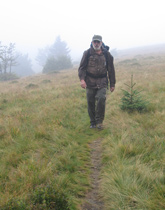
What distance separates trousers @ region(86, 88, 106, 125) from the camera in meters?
4.56

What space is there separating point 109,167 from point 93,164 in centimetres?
44

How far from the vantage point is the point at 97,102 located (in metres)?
4.65

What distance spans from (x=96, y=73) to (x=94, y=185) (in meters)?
2.93

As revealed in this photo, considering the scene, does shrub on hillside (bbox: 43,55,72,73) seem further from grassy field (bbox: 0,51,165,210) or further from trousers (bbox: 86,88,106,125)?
grassy field (bbox: 0,51,165,210)

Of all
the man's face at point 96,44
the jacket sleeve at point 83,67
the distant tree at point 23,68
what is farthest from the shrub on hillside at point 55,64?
the man's face at point 96,44

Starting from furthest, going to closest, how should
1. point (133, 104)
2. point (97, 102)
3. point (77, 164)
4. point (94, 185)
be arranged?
1. point (133, 104)
2. point (97, 102)
3. point (77, 164)
4. point (94, 185)

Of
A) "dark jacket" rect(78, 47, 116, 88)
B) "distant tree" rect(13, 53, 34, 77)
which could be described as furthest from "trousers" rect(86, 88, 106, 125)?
"distant tree" rect(13, 53, 34, 77)

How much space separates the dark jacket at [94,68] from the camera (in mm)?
4438

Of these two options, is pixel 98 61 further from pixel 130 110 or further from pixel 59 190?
pixel 59 190

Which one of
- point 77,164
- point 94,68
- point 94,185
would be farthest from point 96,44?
point 94,185

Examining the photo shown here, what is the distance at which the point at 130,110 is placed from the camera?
525cm

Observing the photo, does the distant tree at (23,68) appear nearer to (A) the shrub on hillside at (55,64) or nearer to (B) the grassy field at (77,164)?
(A) the shrub on hillside at (55,64)

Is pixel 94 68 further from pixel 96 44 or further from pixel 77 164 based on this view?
pixel 77 164

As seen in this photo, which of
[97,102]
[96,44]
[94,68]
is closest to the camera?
[96,44]
